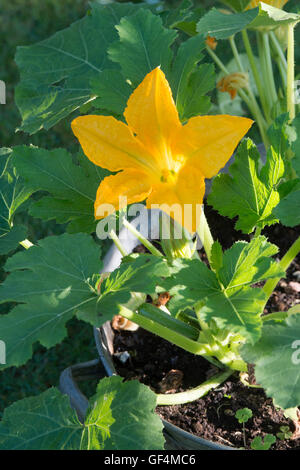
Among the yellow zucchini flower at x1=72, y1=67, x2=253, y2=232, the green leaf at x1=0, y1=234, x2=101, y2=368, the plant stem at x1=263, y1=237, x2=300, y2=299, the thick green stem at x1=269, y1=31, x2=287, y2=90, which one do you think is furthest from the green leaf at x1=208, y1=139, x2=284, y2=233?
the thick green stem at x1=269, y1=31, x2=287, y2=90

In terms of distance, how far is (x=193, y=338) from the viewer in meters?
1.18

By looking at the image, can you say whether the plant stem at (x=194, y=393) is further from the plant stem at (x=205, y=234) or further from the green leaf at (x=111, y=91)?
the green leaf at (x=111, y=91)

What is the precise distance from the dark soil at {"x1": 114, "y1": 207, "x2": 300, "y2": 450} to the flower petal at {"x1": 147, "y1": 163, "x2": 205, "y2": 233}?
0.44 m

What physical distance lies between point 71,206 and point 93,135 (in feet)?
0.89

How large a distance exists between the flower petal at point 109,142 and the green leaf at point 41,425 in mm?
406

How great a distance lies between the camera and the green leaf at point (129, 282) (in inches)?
34.0

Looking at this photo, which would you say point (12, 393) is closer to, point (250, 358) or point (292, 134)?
point (250, 358)

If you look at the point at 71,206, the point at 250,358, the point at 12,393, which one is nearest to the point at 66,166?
the point at 71,206

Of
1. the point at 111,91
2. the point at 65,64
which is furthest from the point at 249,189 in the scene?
the point at 65,64

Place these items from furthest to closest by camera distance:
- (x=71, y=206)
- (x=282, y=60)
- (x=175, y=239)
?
(x=282, y=60)
(x=71, y=206)
(x=175, y=239)

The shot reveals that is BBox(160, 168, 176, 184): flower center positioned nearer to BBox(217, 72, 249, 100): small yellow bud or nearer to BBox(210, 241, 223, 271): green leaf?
BBox(210, 241, 223, 271): green leaf

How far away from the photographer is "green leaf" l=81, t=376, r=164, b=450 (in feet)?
2.98

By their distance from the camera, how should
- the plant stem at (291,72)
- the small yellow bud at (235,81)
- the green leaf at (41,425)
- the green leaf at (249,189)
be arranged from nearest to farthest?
the green leaf at (41,425), the green leaf at (249,189), the plant stem at (291,72), the small yellow bud at (235,81)

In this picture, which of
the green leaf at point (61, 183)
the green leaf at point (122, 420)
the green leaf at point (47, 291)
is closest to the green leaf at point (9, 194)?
the green leaf at point (61, 183)
